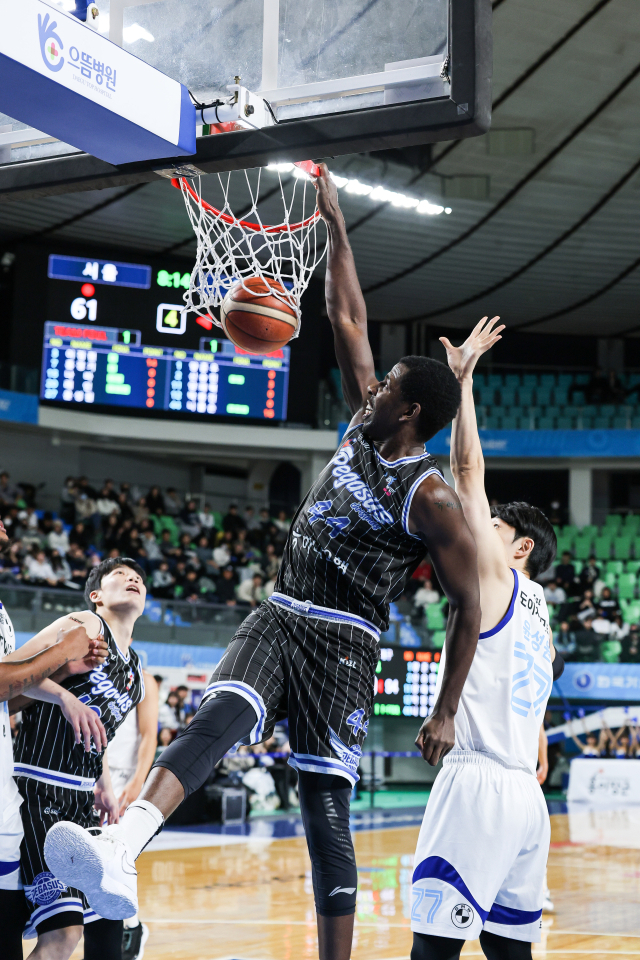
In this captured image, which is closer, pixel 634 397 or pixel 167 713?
pixel 167 713

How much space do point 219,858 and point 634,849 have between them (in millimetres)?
4662

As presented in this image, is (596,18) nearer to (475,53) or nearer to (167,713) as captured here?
(167,713)

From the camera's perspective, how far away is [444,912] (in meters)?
3.56

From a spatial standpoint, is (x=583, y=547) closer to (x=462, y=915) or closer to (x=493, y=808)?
(x=493, y=808)

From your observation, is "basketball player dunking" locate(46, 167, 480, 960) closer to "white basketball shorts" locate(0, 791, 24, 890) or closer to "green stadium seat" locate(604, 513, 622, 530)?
"white basketball shorts" locate(0, 791, 24, 890)

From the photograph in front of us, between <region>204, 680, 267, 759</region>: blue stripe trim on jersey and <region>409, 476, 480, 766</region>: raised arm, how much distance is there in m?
0.51

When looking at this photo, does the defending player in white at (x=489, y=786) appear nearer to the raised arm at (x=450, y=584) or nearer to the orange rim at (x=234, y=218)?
the raised arm at (x=450, y=584)

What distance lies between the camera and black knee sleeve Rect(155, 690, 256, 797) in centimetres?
308

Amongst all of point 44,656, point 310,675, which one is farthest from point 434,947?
point 44,656

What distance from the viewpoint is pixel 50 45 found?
10.6 feet

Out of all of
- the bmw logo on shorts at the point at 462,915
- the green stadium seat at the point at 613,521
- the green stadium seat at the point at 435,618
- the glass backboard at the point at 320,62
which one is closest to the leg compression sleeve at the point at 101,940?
the bmw logo on shorts at the point at 462,915

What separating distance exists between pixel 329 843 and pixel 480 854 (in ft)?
1.82

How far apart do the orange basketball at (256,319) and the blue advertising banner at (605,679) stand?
1284cm

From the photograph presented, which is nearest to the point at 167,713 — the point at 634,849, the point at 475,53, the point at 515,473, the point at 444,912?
the point at 634,849
